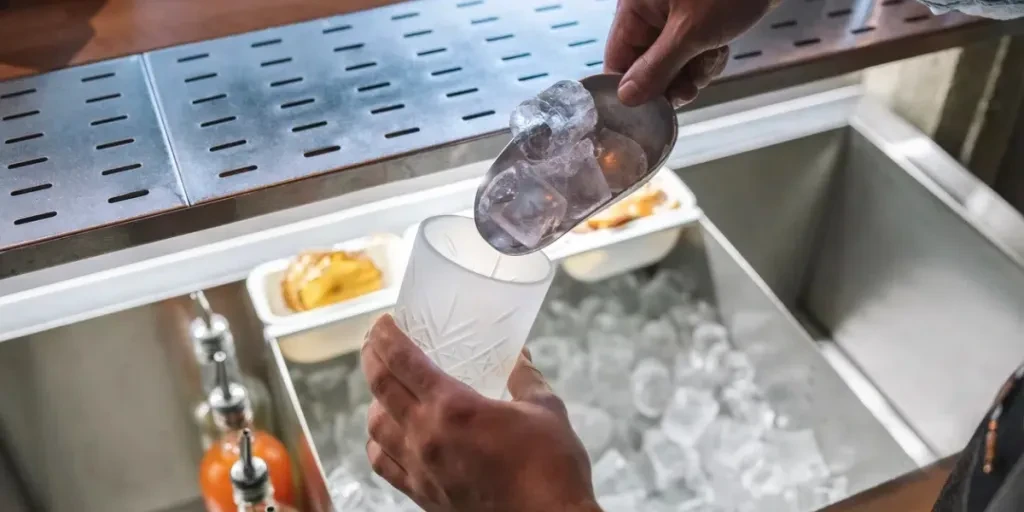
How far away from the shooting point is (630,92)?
0.73 metres

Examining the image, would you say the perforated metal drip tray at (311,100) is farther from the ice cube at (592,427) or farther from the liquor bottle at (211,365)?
the ice cube at (592,427)

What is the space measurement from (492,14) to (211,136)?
36 centimetres

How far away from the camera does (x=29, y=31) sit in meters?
0.96

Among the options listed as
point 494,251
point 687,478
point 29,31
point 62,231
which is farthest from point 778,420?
point 29,31

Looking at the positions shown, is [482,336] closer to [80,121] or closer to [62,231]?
[62,231]

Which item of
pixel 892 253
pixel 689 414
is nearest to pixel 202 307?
pixel 689 414

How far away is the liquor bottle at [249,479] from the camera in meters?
0.95

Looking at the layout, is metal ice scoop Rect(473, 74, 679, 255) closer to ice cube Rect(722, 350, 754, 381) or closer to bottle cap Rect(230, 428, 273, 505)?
bottle cap Rect(230, 428, 273, 505)

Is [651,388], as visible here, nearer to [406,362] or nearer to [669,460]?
[669,460]

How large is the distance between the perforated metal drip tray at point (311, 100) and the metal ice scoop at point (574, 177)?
99 millimetres

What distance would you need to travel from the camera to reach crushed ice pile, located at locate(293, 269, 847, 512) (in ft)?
3.60

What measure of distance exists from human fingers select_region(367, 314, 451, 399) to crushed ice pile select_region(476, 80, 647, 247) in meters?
0.11

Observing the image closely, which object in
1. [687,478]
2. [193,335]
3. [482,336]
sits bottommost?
[687,478]

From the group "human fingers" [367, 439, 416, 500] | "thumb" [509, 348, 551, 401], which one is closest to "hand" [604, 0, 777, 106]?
"thumb" [509, 348, 551, 401]
